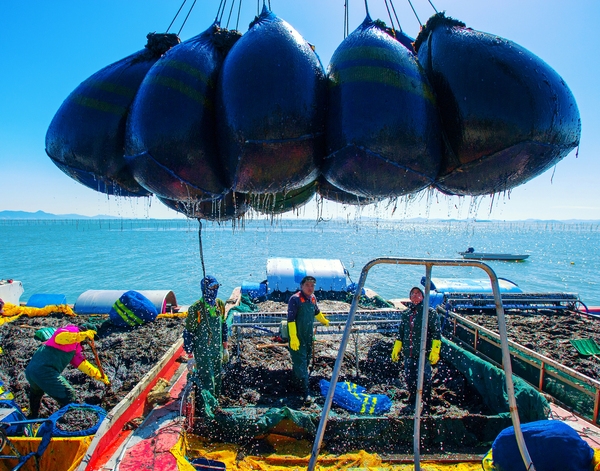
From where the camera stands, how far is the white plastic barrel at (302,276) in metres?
12.7

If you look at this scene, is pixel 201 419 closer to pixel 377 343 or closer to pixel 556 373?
pixel 377 343

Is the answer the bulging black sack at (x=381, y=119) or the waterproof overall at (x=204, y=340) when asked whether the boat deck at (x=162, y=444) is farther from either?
the bulging black sack at (x=381, y=119)

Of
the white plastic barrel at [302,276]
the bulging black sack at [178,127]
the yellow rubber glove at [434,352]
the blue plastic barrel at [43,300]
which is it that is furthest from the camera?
the white plastic barrel at [302,276]

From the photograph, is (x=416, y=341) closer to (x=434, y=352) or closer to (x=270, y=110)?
(x=434, y=352)

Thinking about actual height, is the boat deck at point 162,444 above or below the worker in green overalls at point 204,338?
below

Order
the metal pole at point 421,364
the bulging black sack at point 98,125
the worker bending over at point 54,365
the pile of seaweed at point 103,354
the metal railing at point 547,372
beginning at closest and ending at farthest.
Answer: the bulging black sack at point 98,125
the metal pole at point 421,364
the metal railing at point 547,372
the worker bending over at point 54,365
the pile of seaweed at point 103,354

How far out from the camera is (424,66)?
5.86ft

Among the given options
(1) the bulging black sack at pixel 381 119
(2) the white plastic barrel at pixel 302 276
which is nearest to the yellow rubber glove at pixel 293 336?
(1) the bulging black sack at pixel 381 119

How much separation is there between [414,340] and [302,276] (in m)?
7.73

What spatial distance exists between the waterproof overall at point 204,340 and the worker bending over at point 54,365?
1.49 meters

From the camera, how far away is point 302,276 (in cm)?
1275

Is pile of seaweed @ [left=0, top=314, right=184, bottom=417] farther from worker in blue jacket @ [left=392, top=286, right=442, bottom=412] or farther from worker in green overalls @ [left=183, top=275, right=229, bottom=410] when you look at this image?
worker in blue jacket @ [left=392, top=286, right=442, bottom=412]

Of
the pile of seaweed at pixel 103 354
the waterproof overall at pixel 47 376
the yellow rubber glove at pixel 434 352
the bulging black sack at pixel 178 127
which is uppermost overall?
the bulging black sack at pixel 178 127

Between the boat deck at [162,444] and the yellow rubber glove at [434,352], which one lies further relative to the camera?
the yellow rubber glove at [434,352]
